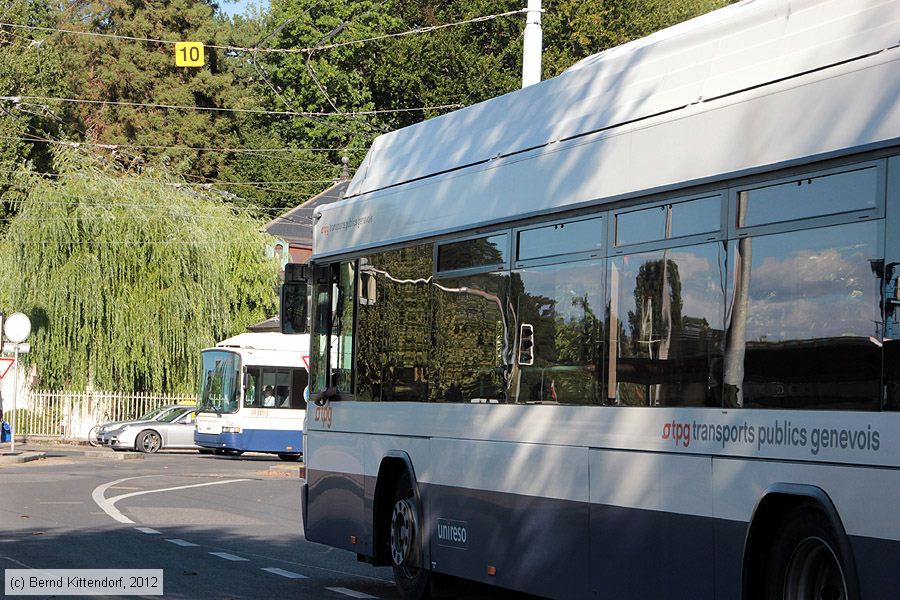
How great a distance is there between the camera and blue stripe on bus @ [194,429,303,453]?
131ft

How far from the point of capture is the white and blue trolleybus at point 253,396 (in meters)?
40.2

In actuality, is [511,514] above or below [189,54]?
below

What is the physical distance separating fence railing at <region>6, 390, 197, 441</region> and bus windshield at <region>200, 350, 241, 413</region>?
5.85m

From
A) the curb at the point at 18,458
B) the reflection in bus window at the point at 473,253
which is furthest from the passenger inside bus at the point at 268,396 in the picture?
the reflection in bus window at the point at 473,253

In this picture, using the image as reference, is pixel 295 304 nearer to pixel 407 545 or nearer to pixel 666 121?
pixel 407 545

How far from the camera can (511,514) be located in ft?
31.3

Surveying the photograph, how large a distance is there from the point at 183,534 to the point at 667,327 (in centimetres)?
974

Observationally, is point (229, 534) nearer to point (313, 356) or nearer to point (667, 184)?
point (313, 356)

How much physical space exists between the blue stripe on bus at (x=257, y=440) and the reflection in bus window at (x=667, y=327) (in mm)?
32084

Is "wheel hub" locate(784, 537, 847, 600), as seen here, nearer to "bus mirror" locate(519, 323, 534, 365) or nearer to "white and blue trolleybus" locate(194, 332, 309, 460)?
"bus mirror" locate(519, 323, 534, 365)

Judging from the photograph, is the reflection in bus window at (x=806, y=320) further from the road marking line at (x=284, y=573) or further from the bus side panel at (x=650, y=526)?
the road marking line at (x=284, y=573)

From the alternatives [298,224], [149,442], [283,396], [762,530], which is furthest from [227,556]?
[298,224]

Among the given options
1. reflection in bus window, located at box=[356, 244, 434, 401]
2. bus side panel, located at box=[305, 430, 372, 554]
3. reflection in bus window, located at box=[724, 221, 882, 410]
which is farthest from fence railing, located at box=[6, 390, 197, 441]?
reflection in bus window, located at box=[724, 221, 882, 410]

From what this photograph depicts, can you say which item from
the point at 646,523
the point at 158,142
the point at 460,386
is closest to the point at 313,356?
the point at 460,386
